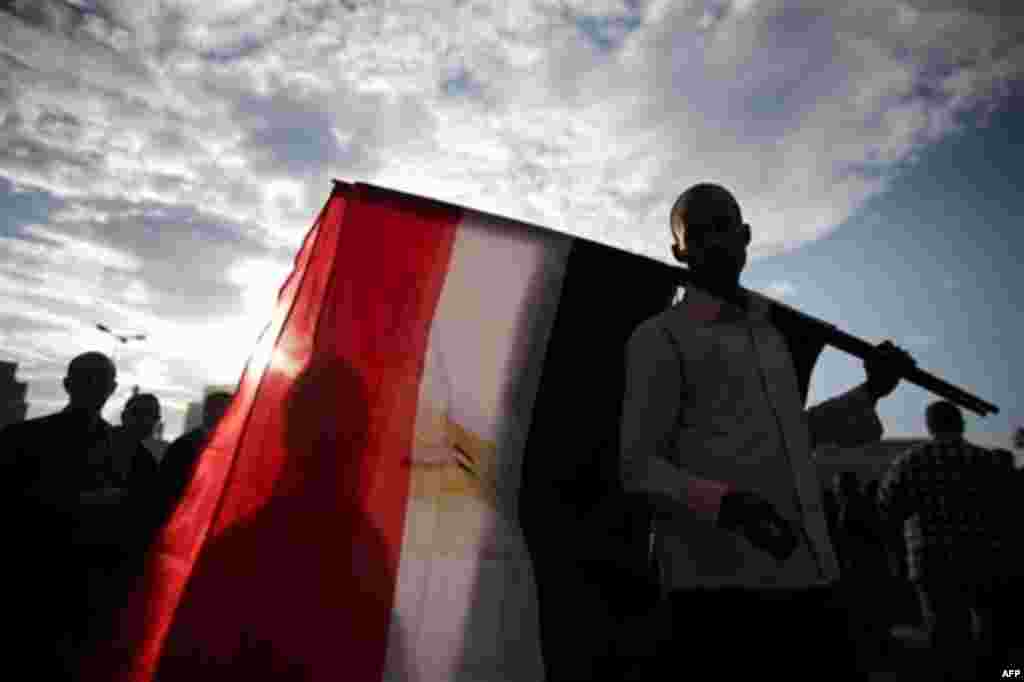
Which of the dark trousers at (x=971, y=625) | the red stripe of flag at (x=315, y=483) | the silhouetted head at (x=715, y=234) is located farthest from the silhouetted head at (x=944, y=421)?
the red stripe of flag at (x=315, y=483)

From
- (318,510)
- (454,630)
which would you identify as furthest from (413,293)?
(454,630)

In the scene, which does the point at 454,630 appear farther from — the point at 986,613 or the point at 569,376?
the point at 986,613

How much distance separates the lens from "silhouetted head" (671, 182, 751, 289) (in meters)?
1.96

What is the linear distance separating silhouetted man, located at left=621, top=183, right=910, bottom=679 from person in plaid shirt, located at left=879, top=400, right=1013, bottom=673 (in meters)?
4.12

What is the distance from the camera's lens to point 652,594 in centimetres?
230

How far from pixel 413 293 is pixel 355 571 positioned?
1078 mm

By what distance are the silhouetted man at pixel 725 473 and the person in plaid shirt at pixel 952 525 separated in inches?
162

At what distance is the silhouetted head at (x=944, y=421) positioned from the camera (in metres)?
5.13

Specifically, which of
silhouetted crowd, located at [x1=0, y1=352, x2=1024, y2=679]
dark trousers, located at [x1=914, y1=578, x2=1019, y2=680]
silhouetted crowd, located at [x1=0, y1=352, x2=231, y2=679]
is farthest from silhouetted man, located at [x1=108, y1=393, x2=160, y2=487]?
dark trousers, located at [x1=914, y1=578, x2=1019, y2=680]

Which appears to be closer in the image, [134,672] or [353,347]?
[134,672]

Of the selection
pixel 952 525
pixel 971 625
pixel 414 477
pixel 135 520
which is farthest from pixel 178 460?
pixel 971 625

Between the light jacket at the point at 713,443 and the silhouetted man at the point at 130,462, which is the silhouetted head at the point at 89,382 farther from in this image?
the light jacket at the point at 713,443

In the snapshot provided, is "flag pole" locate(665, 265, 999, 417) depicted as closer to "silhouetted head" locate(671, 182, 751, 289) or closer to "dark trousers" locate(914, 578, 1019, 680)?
"silhouetted head" locate(671, 182, 751, 289)

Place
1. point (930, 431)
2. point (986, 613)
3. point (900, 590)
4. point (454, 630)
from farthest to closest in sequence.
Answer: point (900, 590)
point (930, 431)
point (986, 613)
point (454, 630)
